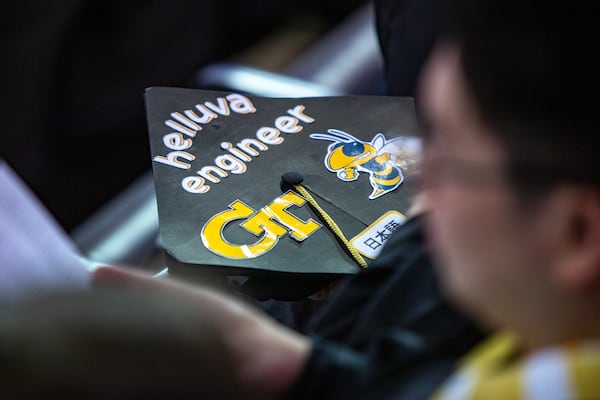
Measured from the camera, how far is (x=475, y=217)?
1.12 ft

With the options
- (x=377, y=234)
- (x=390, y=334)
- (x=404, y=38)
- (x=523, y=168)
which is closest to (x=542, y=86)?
(x=523, y=168)

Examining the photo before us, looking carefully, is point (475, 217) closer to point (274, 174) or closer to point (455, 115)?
point (455, 115)

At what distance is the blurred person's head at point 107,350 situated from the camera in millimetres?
323

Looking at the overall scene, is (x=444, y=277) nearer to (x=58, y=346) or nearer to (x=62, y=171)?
(x=58, y=346)

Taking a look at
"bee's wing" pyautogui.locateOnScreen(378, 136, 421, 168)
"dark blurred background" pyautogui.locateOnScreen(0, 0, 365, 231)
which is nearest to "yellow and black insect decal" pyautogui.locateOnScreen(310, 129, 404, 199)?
"bee's wing" pyautogui.locateOnScreen(378, 136, 421, 168)

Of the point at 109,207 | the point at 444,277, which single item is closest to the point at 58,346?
the point at 444,277

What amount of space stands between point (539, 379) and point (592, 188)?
0.07 m

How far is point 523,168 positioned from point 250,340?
0.16 m

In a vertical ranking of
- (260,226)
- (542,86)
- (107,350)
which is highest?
(542,86)

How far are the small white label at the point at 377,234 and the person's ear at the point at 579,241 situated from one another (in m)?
0.28

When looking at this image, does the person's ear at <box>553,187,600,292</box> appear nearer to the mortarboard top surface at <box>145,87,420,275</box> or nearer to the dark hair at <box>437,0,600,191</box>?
the dark hair at <box>437,0,600,191</box>

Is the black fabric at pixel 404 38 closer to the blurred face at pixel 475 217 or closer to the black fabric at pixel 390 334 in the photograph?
the black fabric at pixel 390 334

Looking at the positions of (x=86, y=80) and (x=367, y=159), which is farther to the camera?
(x=86, y=80)

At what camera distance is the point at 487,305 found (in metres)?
0.34
